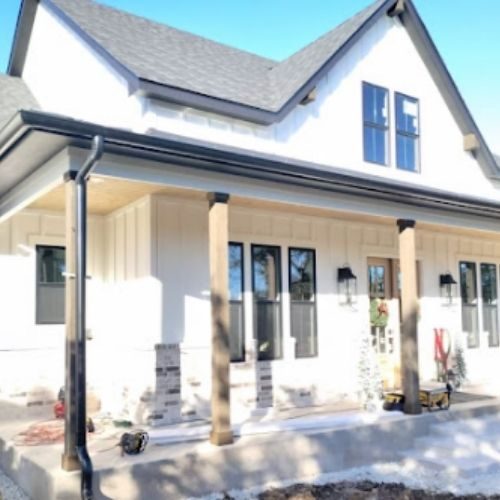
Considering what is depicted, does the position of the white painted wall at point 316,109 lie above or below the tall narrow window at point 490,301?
above

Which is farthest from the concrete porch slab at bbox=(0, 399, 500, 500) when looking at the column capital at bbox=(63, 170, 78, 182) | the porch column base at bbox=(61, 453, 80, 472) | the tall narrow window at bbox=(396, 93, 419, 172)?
the tall narrow window at bbox=(396, 93, 419, 172)

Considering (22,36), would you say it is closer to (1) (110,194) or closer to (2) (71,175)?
(1) (110,194)

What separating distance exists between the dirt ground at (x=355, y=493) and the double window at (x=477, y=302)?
19.1 ft

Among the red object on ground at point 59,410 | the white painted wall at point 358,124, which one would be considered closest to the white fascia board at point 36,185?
the white painted wall at point 358,124

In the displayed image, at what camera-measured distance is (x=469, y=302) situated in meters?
11.3

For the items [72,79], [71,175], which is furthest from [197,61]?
[71,175]

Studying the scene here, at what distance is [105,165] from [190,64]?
436 centimetres

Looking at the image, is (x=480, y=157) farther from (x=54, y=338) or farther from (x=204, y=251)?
(x=54, y=338)

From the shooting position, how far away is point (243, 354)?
8.09m

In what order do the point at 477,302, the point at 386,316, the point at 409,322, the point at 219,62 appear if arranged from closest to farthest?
the point at 409,322
the point at 386,316
the point at 219,62
the point at 477,302

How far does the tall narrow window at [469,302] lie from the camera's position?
11.2 meters

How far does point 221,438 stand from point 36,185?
3304mm

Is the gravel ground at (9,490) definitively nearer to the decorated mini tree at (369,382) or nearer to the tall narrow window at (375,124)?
the decorated mini tree at (369,382)

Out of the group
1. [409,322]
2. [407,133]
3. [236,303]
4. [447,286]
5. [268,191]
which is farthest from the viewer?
[447,286]
